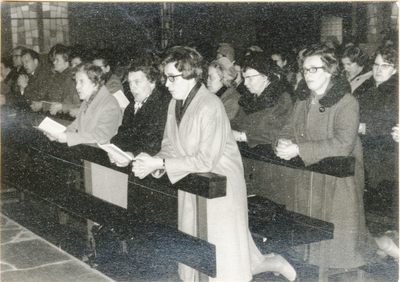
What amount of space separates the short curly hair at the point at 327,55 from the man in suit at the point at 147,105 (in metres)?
1.17

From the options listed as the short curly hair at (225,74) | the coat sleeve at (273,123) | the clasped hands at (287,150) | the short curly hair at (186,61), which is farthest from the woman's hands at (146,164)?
the short curly hair at (225,74)

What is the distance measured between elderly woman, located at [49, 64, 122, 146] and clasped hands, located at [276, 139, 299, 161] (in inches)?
59.9

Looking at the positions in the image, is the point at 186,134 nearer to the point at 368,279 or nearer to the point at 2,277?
the point at 368,279

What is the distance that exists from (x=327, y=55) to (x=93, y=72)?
1893mm

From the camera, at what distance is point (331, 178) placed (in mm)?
3439

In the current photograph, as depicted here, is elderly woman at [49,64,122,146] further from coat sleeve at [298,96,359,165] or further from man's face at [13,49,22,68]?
man's face at [13,49,22,68]

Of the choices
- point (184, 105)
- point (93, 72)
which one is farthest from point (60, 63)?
point (184, 105)

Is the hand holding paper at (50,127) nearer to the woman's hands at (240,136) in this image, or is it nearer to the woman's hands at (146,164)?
the woman's hands at (146,164)

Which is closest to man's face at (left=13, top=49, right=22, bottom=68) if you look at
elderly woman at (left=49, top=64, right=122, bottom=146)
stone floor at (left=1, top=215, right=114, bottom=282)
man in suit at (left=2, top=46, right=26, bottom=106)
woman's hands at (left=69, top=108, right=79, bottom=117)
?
man in suit at (left=2, top=46, right=26, bottom=106)

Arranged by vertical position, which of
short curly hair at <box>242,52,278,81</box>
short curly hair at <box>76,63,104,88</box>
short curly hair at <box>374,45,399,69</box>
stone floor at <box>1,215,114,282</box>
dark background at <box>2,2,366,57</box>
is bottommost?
stone floor at <box>1,215,114,282</box>

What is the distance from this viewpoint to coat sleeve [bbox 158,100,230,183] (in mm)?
2898

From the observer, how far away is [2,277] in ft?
12.7

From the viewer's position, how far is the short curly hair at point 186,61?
292 cm

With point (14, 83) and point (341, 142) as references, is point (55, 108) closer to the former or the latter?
point (14, 83)
